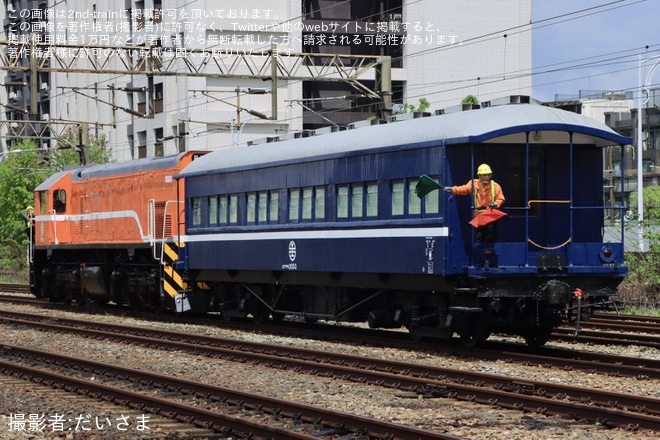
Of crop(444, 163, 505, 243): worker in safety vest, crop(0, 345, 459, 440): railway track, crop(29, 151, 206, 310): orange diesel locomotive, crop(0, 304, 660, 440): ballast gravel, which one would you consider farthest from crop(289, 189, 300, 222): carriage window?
crop(0, 345, 459, 440): railway track

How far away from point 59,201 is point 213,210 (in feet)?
32.1

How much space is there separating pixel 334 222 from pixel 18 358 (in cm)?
570

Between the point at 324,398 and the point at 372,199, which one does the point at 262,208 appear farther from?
the point at 324,398

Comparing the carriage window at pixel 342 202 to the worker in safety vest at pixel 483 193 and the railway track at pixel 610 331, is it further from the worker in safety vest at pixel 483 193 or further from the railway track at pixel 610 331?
the worker in safety vest at pixel 483 193

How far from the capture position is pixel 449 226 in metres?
16.7

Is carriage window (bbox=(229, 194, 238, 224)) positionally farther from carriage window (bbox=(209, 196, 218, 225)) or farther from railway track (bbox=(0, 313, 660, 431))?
railway track (bbox=(0, 313, 660, 431))

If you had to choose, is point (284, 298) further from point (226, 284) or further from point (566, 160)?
point (566, 160)

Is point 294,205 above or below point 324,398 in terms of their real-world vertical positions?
above

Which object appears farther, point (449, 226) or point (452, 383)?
point (449, 226)

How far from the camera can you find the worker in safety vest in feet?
53.8

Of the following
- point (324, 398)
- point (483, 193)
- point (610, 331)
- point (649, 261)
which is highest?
point (483, 193)

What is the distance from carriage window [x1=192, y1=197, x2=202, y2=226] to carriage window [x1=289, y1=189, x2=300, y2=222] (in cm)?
411

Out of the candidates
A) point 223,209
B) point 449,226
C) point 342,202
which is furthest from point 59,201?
point 449,226

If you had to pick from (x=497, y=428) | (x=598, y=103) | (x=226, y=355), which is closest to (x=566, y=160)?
(x=226, y=355)
